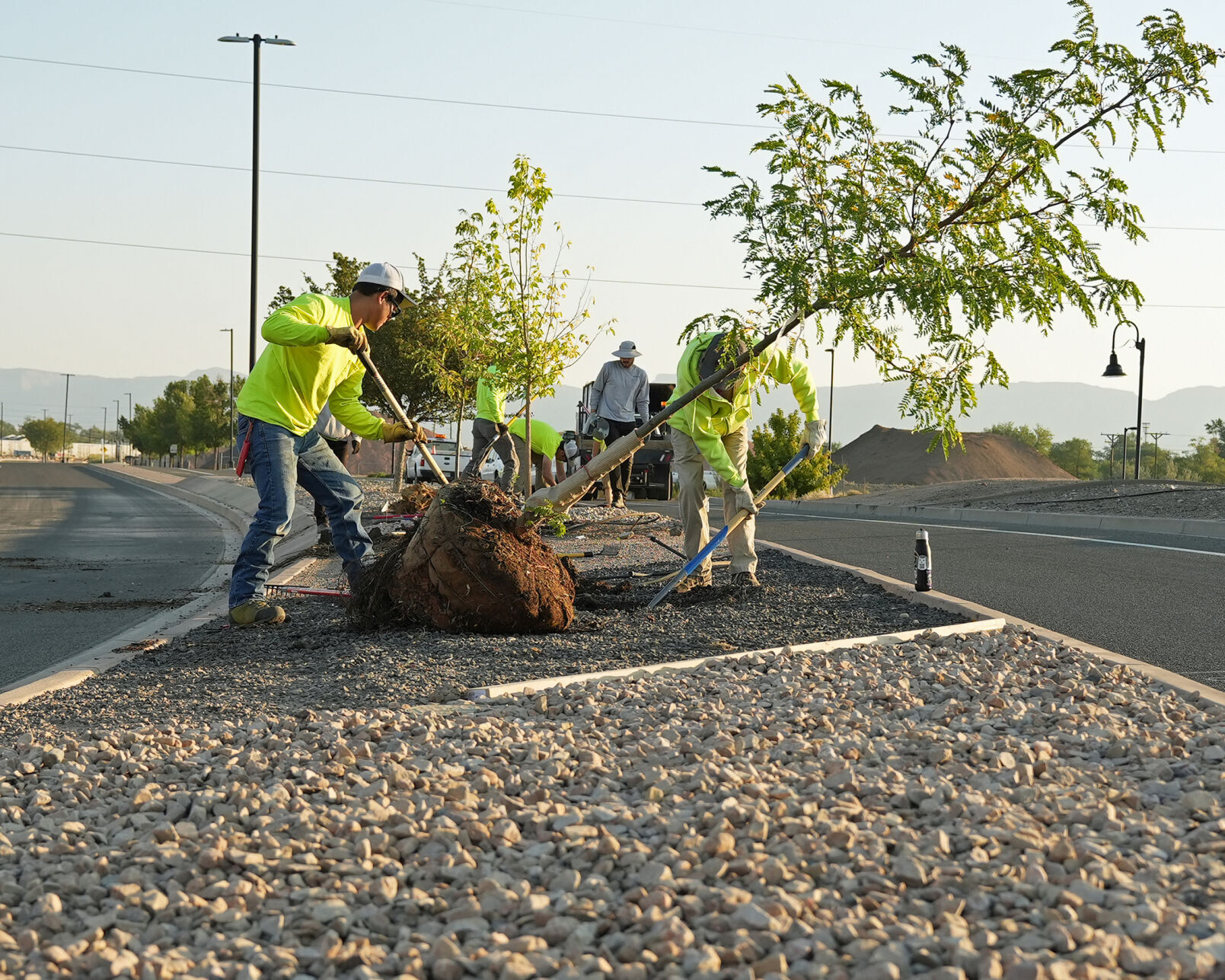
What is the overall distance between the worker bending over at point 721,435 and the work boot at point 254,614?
8.20ft

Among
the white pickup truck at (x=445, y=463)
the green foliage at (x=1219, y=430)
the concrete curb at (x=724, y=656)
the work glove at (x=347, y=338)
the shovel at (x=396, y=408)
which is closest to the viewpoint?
the concrete curb at (x=724, y=656)

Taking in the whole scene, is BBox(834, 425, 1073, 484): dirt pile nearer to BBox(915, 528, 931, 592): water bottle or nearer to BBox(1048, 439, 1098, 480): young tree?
BBox(1048, 439, 1098, 480): young tree

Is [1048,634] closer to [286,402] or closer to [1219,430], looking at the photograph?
[286,402]

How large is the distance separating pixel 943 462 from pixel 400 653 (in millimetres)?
57374

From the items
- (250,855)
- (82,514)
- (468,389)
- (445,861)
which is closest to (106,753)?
(250,855)

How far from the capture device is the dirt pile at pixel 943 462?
5859cm

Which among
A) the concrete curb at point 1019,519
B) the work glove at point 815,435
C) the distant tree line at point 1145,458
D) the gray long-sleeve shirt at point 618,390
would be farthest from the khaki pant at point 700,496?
the distant tree line at point 1145,458

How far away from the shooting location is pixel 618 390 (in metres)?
14.4

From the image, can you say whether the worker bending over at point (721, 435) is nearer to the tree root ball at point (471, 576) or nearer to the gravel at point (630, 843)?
the tree root ball at point (471, 576)

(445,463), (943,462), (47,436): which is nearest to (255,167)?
(445,463)

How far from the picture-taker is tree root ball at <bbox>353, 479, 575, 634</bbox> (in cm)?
586

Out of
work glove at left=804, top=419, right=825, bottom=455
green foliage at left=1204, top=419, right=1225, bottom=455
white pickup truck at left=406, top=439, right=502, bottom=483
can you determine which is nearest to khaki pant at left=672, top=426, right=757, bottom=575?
work glove at left=804, top=419, right=825, bottom=455

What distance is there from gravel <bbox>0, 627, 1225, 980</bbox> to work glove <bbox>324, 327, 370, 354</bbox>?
8.78 ft

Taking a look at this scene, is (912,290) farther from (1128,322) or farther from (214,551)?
(214,551)
